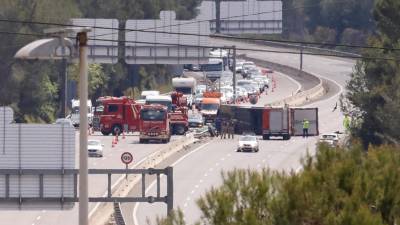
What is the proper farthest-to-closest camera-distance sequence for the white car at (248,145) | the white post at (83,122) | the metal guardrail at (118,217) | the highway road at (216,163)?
1. the white car at (248,145)
2. the highway road at (216,163)
3. the metal guardrail at (118,217)
4. the white post at (83,122)

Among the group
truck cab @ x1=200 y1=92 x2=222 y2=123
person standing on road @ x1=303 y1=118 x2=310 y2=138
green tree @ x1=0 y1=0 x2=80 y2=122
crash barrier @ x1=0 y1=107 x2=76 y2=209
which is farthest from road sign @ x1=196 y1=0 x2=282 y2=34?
crash barrier @ x1=0 y1=107 x2=76 y2=209

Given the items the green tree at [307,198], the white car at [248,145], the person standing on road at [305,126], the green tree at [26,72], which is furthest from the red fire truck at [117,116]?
the green tree at [307,198]

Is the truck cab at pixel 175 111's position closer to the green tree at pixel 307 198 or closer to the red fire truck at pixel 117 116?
the red fire truck at pixel 117 116

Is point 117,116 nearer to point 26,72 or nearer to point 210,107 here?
point 26,72

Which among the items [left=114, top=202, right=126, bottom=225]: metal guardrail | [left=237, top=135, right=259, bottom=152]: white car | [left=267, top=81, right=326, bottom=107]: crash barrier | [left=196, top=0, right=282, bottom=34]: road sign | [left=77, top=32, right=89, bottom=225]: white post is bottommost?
[left=114, top=202, right=126, bottom=225]: metal guardrail

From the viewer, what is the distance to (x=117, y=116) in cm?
7894

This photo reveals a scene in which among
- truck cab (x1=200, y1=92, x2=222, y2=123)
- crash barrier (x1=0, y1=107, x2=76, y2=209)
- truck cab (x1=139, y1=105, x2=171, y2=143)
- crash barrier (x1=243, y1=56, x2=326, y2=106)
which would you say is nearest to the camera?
crash barrier (x1=0, y1=107, x2=76, y2=209)

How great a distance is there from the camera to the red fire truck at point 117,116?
258 ft

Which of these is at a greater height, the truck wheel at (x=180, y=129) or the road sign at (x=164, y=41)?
the road sign at (x=164, y=41)

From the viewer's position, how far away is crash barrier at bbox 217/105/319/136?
78.1m

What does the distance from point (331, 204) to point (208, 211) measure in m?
1.88

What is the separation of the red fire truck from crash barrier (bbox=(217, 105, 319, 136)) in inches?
188

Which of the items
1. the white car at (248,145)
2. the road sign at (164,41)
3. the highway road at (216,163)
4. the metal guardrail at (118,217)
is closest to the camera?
the metal guardrail at (118,217)

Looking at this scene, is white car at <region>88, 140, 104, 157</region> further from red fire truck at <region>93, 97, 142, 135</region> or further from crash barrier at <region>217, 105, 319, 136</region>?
crash barrier at <region>217, 105, 319, 136</region>
